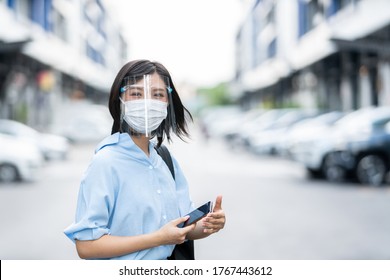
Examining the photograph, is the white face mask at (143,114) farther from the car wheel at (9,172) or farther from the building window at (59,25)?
the car wheel at (9,172)

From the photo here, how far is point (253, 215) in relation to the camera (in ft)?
16.2

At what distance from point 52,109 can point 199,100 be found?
1480 millimetres

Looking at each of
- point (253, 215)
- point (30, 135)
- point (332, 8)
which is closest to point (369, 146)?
point (253, 215)

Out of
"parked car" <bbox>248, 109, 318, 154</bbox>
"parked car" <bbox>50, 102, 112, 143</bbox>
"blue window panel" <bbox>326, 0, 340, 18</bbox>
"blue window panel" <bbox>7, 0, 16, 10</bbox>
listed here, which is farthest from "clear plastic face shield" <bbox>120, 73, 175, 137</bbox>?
"parked car" <bbox>248, 109, 318, 154</bbox>

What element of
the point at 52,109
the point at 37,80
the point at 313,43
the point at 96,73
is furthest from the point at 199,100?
the point at 37,80

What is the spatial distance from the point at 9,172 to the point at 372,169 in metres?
3.68

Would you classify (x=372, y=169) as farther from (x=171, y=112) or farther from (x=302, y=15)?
(x=171, y=112)

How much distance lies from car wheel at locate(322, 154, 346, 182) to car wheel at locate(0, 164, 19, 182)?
320 cm

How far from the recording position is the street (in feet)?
11.9

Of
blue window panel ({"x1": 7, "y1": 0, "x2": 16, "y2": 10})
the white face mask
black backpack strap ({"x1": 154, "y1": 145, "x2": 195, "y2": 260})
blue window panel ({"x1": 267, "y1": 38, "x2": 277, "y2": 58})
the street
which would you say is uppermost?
blue window panel ({"x1": 7, "y1": 0, "x2": 16, "y2": 10})

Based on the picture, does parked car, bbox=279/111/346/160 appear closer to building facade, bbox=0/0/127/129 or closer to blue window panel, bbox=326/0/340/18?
blue window panel, bbox=326/0/340/18

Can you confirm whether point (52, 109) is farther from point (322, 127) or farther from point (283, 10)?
point (322, 127)

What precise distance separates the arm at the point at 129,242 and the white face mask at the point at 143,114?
0.21 metres

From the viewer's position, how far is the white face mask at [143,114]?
1.38 meters
